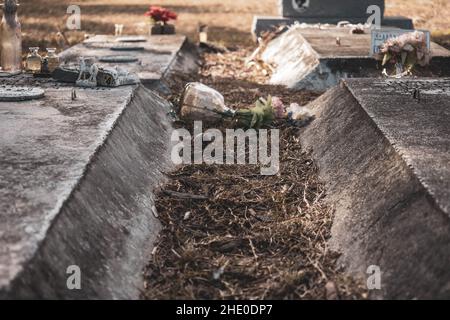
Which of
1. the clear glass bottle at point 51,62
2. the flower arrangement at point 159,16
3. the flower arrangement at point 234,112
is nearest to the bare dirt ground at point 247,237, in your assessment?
the flower arrangement at point 234,112

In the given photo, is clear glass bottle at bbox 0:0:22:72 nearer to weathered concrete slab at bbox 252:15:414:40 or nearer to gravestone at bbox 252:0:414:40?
weathered concrete slab at bbox 252:15:414:40

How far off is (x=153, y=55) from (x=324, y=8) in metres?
4.93

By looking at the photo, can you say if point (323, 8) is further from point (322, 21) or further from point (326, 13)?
point (322, 21)

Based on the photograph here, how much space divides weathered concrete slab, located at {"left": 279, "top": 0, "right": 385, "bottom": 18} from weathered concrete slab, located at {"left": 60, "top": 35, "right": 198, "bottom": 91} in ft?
7.35

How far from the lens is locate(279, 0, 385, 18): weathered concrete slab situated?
15.4 m

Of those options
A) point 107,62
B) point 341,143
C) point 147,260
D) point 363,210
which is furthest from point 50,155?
point 107,62

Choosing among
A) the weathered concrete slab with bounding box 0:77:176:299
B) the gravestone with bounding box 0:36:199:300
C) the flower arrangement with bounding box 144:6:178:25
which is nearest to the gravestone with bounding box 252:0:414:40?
the flower arrangement with bounding box 144:6:178:25

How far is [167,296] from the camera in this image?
4539mm

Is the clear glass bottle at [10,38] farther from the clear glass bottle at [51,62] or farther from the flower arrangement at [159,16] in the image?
the flower arrangement at [159,16]

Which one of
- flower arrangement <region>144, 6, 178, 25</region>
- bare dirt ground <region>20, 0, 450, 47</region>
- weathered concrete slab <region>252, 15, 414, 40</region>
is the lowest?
bare dirt ground <region>20, 0, 450, 47</region>

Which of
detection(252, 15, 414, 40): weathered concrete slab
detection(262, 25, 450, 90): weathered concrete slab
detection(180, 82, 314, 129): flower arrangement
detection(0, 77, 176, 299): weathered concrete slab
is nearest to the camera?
detection(0, 77, 176, 299): weathered concrete slab

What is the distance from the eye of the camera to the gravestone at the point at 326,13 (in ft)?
50.4

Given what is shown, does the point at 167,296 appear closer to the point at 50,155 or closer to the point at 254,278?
the point at 254,278

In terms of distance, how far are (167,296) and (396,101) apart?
3.72m
